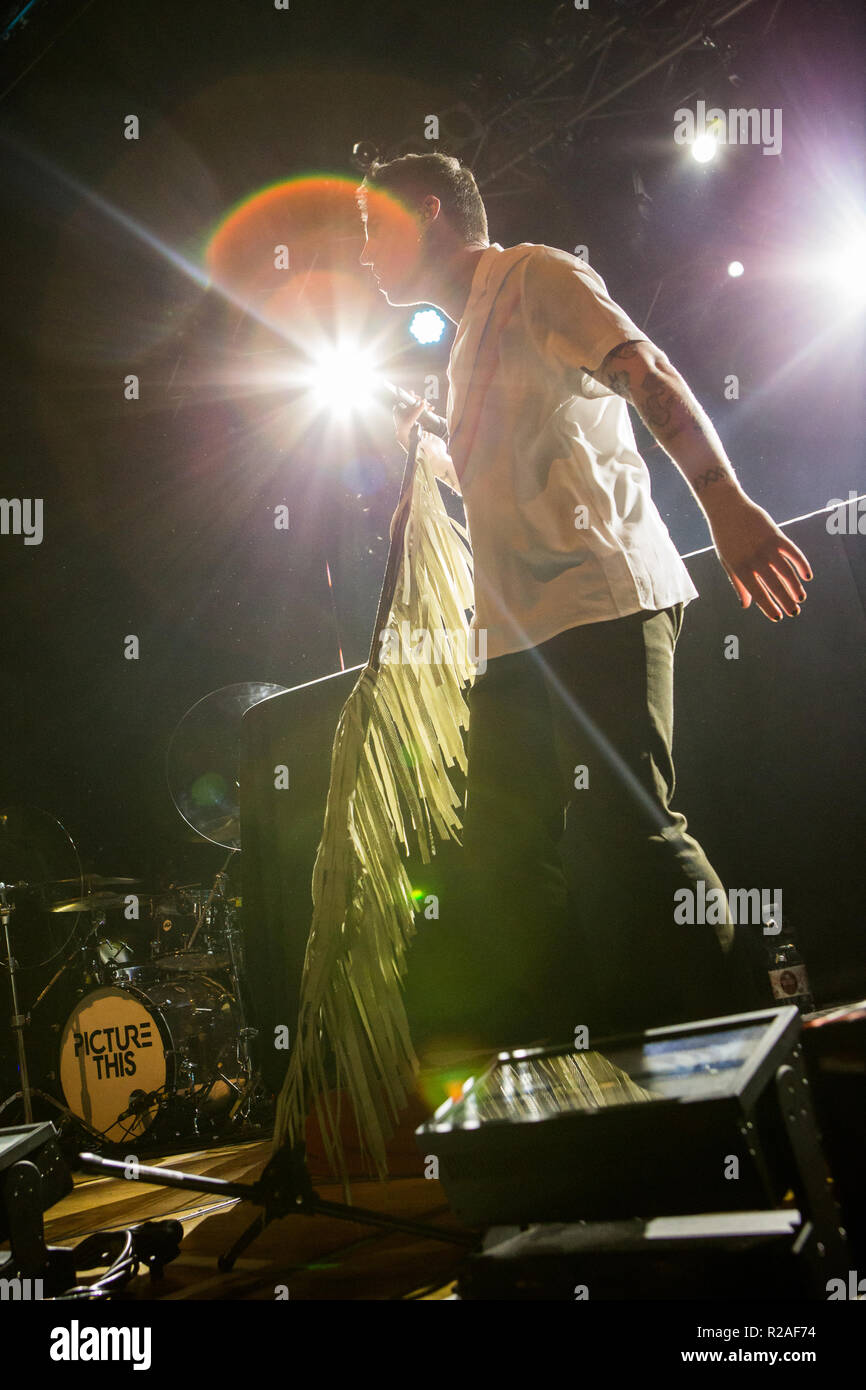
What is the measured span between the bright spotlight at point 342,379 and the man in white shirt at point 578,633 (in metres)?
4.00

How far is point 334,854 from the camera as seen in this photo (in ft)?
5.52

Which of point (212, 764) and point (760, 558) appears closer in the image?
point (760, 558)

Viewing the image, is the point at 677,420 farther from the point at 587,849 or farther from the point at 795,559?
the point at 587,849

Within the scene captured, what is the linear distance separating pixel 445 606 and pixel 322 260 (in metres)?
3.98

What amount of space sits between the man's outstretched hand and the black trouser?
0.19 meters

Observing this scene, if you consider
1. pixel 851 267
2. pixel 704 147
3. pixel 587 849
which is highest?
pixel 704 147

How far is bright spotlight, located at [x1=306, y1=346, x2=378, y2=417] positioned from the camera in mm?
5758

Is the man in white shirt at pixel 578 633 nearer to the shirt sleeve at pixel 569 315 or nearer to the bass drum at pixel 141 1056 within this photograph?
the shirt sleeve at pixel 569 315

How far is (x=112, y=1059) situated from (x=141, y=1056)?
0.18 m

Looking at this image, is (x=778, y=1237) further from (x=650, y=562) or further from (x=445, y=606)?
(x=445, y=606)

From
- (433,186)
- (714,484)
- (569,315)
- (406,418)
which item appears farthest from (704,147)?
(714,484)

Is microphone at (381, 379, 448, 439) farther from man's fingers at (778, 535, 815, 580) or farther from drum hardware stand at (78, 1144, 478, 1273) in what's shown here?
drum hardware stand at (78, 1144, 478, 1273)

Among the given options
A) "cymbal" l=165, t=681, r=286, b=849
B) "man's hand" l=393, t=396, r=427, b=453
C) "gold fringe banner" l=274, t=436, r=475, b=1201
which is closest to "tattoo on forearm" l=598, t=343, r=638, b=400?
"gold fringe banner" l=274, t=436, r=475, b=1201

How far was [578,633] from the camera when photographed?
1547mm
